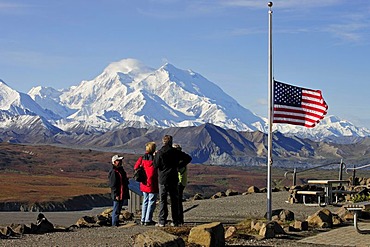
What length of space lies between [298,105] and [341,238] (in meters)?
4.33

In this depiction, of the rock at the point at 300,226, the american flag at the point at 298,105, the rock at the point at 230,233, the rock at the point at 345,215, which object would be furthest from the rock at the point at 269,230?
the rock at the point at 345,215

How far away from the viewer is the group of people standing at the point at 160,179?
17.1 metres

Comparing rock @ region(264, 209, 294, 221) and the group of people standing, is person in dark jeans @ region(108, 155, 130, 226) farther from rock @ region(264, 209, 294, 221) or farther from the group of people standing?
rock @ region(264, 209, 294, 221)

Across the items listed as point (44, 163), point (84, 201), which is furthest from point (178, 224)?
point (44, 163)

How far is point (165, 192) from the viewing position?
17297 millimetres

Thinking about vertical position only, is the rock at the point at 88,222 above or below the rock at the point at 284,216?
below

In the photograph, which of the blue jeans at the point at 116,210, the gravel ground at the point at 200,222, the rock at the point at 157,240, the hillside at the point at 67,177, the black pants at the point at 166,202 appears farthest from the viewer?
the hillside at the point at 67,177

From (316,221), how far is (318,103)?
10.4 feet

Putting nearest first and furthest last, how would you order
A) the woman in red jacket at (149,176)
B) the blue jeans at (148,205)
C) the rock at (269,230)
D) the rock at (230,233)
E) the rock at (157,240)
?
the rock at (157,240) < the rock at (230,233) < the rock at (269,230) < the woman in red jacket at (149,176) < the blue jeans at (148,205)

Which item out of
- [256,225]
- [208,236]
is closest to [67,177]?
[256,225]

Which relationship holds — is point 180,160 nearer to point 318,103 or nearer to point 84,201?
point 318,103

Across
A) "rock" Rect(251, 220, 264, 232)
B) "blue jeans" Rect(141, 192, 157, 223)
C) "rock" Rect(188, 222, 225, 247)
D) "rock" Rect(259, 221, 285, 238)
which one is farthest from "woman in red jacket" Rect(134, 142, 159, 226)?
"rock" Rect(188, 222, 225, 247)

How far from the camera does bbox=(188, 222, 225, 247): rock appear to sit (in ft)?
46.9

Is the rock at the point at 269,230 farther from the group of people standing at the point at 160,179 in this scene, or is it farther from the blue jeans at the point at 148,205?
the blue jeans at the point at 148,205
